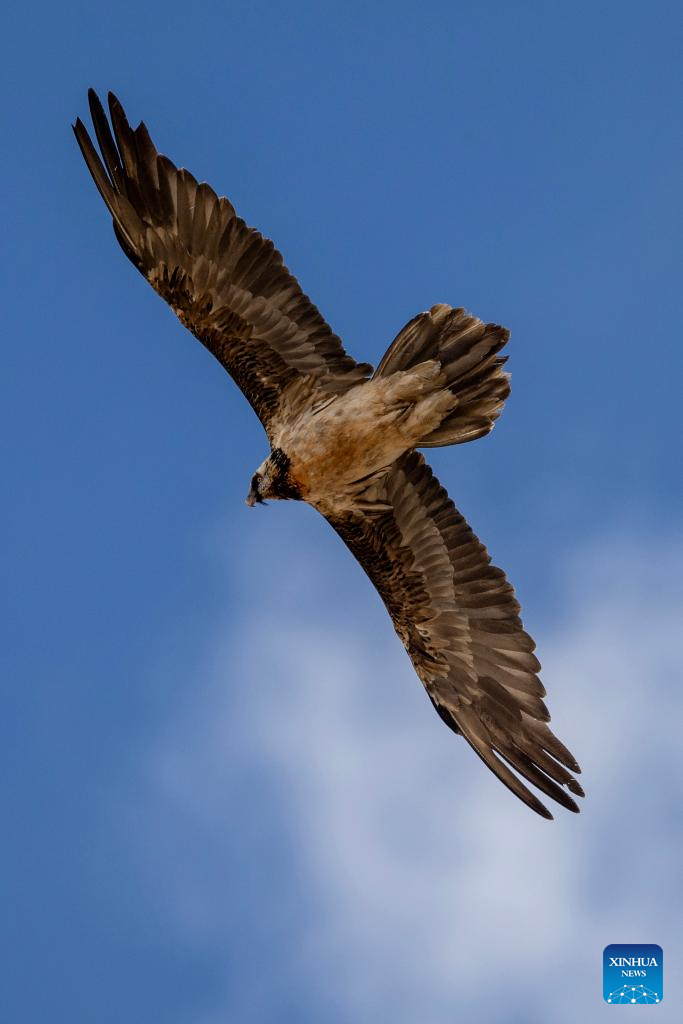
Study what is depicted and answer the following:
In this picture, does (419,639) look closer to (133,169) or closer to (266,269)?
(266,269)

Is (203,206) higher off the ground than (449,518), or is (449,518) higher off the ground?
(203,206)

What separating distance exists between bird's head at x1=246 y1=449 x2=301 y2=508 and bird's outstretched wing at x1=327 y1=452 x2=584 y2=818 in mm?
538

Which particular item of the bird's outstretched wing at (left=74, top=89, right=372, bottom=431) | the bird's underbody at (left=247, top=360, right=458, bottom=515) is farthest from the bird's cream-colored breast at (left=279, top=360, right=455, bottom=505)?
the bird's outstretched wing at (left=74, top=89, right=372, bottom=431)

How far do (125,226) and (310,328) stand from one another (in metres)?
1.67

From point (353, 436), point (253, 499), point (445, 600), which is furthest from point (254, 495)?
point (445, 600)

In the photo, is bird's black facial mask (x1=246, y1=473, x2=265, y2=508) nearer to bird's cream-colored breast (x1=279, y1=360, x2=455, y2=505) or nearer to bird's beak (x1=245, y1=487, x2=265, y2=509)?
bird's beak (x1=245, y1=487, x2=265, y2=509)

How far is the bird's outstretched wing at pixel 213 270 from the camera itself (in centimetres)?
1327

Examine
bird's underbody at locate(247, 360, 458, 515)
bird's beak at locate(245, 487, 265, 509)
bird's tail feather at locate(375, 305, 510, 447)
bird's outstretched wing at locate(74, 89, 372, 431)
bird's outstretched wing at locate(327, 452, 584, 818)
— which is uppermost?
bird's outstretched wing at locate(74, 89, 372, 431)

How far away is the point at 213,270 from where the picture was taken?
13469 mm

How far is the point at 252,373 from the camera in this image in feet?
45.5

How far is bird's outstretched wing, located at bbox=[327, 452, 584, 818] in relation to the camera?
1431 cm

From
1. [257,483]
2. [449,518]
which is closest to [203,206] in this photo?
[257,483]

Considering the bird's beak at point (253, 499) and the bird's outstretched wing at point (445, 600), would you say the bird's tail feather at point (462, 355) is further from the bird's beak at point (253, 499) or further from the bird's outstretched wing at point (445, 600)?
the bird's beak at point (253, 499)

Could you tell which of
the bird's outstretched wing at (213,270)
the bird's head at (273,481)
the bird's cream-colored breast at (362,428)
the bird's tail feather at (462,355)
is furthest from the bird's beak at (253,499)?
the bird's tail feather at (462,355)
